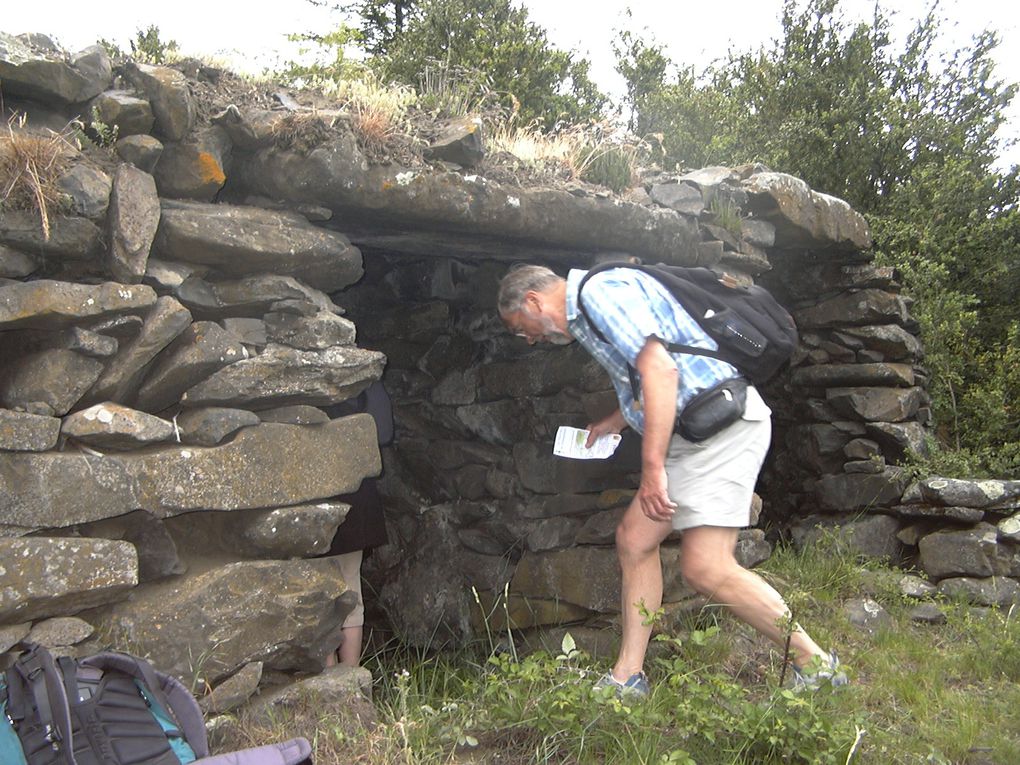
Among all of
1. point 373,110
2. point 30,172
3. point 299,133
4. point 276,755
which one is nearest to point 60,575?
point 276,755

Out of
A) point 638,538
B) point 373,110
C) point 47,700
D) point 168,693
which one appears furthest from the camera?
point 373,110

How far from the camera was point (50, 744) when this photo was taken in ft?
7.14

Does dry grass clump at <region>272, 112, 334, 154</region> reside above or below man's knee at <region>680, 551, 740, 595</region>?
above

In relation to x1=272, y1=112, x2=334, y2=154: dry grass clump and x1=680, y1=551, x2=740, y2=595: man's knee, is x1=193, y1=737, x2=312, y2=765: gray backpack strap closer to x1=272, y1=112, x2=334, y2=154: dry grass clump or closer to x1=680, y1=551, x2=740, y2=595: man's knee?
x1=680, y1=551, x2=740, y2=595: man's knee

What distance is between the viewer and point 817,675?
286 cm

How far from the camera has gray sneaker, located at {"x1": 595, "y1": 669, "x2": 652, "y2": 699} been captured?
3.04 m

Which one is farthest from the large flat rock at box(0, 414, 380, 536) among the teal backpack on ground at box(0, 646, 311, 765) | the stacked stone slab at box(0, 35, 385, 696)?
the teal backpack on ground at box(0, 646, 311, 765)

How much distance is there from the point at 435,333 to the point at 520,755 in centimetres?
287

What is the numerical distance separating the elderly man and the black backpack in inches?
1.3

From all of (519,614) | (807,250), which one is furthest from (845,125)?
(519,614)

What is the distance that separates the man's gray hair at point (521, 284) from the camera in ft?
10.9

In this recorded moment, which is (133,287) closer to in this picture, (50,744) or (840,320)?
(50,744)

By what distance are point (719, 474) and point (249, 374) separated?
5.43ft

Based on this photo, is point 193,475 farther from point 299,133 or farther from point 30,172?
point 299,133
